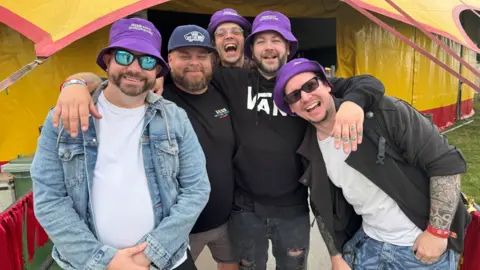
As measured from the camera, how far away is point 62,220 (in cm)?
161

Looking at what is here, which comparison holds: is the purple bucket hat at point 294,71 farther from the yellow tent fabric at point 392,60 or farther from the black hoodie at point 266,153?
the yellow tent fabric at point 392,60

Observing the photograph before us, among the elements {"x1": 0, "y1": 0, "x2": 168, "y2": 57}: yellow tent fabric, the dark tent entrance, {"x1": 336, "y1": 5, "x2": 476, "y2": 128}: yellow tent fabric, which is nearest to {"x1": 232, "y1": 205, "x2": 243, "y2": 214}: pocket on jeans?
{"x1": 0, "y1": 0, "x2": 168, "y2": 57}: yellow tent fabric

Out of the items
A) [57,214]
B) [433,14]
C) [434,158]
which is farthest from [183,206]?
[433,14]

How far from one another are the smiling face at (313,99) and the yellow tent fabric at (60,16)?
9.67 ft

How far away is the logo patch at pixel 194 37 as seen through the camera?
7.45 feet

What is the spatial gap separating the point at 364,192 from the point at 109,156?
50.0 inches

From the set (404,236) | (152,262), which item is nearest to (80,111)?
(152,262)

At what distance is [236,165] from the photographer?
242cm

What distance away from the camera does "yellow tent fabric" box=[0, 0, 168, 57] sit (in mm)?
4113

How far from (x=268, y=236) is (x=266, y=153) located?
0.56 meters

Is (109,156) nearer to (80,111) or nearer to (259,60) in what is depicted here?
(80,111)

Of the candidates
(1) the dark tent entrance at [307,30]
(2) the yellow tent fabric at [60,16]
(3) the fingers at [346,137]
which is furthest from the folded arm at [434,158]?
(1) the dark tent entrance at [307,30]

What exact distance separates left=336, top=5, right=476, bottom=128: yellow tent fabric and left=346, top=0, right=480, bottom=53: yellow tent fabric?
22.0 inches

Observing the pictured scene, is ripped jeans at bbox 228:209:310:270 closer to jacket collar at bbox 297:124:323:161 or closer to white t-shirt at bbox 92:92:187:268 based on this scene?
jacket collar at bbox 297:124:323:161
